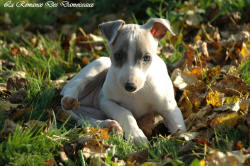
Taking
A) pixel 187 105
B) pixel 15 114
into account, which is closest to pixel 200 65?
pixel 187 105

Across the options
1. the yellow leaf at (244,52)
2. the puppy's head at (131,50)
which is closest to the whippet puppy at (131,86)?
the puppy's head at (131,50)

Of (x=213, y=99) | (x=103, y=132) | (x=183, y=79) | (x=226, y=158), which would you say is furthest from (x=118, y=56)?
(x=226, y=158)

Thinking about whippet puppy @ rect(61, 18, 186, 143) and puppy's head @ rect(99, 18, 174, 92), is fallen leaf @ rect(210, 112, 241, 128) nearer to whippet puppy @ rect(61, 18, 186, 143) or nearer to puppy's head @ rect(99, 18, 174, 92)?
whippet puppy @ rect(61, 18, 186, 143)

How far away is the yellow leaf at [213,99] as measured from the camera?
327 centimetres

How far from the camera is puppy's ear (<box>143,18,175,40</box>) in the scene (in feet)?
10.4

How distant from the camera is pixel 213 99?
10.8 feet

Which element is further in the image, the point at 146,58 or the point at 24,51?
the point at 24,51

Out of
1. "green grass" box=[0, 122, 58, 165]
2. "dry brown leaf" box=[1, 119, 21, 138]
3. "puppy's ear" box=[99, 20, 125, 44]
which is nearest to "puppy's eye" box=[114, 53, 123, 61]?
"puppy's ear" box=[99, 20, 125, 44]

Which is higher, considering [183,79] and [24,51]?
[24,51]

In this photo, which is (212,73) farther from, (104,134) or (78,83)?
(104,134)

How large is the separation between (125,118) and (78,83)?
77 centimetres

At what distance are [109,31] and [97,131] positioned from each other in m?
0.92

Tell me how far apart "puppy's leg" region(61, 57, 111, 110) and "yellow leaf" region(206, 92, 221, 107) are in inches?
48.8

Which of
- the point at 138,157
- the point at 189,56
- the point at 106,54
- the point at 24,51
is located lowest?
the point at 138,157
